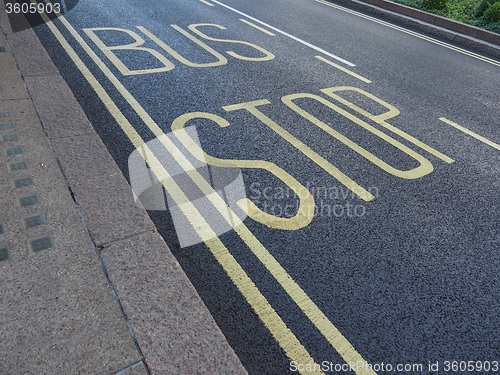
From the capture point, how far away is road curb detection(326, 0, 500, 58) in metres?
9.85

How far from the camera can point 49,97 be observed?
13.2 ft

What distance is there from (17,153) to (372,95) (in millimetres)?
4899

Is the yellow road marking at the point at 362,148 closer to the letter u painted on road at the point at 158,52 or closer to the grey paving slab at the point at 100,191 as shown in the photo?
the letter u painted on road at the point at 158,52

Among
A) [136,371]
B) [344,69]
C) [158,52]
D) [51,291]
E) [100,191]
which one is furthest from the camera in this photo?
[344,69]

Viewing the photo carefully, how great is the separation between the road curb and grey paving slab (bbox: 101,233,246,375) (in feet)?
34.6

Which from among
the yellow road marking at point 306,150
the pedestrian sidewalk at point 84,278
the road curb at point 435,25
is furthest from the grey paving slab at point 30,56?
the road curb at point 435,25

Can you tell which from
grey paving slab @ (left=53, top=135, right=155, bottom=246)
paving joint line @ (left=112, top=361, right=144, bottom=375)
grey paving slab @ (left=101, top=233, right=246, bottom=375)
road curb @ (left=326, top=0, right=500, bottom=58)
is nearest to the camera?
paving joint line @ (left=112, top=361, right=144, bottom=375)

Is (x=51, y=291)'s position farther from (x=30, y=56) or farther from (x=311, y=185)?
(x=30, y=56)

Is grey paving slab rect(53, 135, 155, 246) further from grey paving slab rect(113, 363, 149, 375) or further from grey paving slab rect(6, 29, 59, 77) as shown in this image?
grey paving slab rect(6, 29, 59, 77)

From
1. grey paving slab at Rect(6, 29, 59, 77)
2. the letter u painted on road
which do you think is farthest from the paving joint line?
the letter u painted on road

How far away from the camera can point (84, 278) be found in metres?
2.26

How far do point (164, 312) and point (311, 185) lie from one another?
1.97 m

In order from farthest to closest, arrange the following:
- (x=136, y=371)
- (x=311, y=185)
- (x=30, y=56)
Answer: (x=30, y=56) < (x=311, y=185) < (x=136, y=371)

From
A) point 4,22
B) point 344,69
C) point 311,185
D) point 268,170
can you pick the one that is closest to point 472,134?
point 344,69
